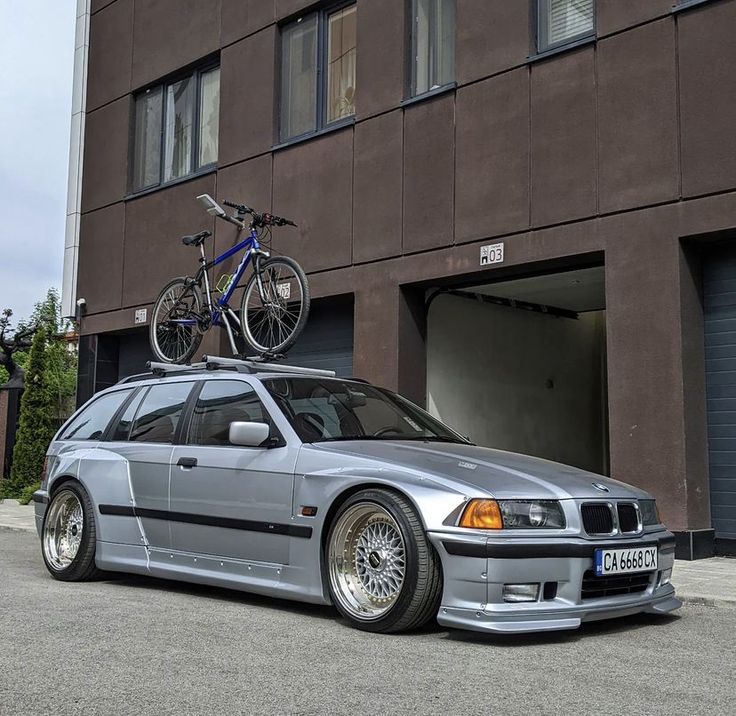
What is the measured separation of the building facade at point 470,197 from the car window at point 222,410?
4445mm

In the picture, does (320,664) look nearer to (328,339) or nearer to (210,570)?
(210,570)

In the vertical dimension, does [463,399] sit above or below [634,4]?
below

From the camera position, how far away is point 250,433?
636cm

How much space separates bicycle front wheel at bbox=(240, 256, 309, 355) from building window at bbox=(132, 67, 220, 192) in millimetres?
5292

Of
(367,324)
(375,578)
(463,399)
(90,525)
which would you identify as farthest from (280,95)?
(375,578)

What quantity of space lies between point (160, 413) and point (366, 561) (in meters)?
2.50

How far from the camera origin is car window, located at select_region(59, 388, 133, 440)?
816 cm

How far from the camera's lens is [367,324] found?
12836 mm

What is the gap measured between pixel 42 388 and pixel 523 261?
11690mm

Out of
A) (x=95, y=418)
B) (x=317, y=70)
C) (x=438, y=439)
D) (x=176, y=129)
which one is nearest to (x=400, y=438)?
(x=438, y=439)

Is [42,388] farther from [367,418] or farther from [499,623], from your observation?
[499,623]

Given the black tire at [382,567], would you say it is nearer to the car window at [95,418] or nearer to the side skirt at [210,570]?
the side skirt at [210,570]

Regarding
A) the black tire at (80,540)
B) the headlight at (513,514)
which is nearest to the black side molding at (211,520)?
the black tire at (80,540)

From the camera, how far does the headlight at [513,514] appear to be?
539cm
